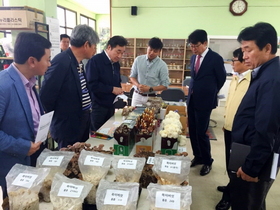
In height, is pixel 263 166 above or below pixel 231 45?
below

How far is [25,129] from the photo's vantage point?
4.21 ft

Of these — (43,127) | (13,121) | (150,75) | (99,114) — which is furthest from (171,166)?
(150,75)

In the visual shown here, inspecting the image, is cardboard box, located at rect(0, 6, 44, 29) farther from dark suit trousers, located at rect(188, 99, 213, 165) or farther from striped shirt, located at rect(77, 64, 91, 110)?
dark suit trousers, located at rect(188, 99, 213, 165)

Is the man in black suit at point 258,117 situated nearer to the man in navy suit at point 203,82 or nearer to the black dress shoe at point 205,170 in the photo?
the man in navy suit at point 203,82

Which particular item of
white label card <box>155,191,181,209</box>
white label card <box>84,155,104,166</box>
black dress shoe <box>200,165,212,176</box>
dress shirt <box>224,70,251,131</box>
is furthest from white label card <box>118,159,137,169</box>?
black dress shoe <box>200,165,212,176</box>

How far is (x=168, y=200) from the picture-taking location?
2.88ft

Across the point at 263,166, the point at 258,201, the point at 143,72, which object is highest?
the point at 143,72

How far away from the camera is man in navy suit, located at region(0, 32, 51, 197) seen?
1194 mm

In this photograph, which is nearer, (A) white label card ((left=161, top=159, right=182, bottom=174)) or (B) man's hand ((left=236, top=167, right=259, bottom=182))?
(A) white label card ((left=161, top=159, right=182, bottom=174))

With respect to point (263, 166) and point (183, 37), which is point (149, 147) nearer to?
point (263, 166)

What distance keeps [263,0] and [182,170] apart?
6879mm

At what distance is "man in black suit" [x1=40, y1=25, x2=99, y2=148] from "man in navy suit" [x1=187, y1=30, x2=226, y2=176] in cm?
120

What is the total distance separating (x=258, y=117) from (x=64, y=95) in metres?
1.38

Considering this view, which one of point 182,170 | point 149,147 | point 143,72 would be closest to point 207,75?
point 143,72
